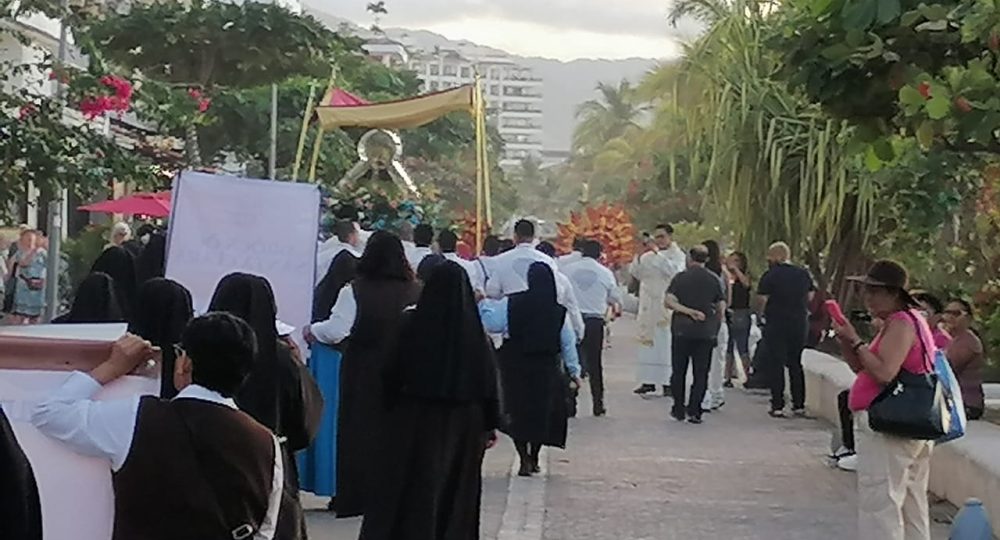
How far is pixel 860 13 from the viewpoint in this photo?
7.11 m


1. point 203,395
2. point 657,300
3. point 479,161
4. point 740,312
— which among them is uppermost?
point 479,161

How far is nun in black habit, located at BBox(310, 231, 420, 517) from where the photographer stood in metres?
10.4

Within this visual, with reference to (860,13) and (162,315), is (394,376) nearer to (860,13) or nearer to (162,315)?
(162,315)

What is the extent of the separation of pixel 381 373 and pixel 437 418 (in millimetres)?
354

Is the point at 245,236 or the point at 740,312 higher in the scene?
the point at 245,236

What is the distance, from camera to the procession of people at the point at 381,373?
5.00m

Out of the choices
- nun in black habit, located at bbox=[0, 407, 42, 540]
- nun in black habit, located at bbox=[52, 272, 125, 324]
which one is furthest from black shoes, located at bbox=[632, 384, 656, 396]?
→ nun in black habit, located at bbox=[0, 407, 42, 540]

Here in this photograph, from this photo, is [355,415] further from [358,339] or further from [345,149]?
[345,149]

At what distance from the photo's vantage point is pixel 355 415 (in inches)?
420

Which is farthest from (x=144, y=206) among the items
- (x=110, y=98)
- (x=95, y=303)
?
(x=95, y=303)

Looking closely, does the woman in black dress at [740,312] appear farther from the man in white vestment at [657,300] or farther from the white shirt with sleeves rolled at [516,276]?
the white shirt with sleeves rolled at [516,276]

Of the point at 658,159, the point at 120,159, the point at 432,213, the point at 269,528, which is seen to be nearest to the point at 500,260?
the point at 120,159

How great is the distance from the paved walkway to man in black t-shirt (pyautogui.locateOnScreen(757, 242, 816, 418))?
43 centimetres

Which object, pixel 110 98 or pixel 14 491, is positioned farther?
pixel 110 98
